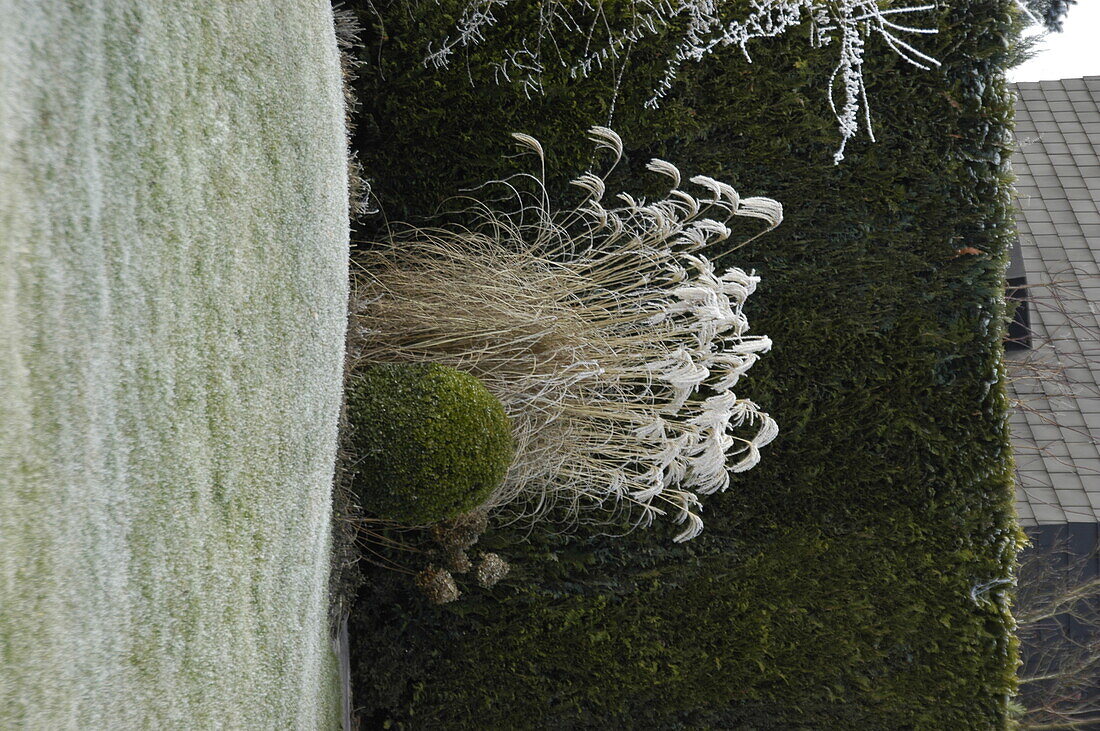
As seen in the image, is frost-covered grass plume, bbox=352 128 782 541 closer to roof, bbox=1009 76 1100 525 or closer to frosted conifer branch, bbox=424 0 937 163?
frosted conifer branch, bbox=424 0 937 163

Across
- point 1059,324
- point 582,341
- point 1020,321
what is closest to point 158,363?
point 582,341

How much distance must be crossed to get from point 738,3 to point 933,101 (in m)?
1.08

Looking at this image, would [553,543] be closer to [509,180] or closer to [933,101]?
[509,180]

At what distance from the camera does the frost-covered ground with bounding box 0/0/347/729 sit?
1129mm

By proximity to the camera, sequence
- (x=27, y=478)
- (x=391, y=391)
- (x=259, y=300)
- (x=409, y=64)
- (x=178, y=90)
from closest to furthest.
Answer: (x=27, y=478), (x=178, y=90), (x=259, y=300), (x=391, y=391), (x=409, y=64)

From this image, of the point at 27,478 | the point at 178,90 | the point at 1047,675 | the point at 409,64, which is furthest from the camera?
the point at 1047,675

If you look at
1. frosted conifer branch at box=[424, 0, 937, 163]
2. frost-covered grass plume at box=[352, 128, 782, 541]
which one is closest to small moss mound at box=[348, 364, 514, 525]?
frost-covered grass plume at box=[352, 128, 782, 541]

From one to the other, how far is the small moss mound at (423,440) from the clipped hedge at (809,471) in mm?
969

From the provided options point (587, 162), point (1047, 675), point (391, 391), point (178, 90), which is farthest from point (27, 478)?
point (1047, 675)

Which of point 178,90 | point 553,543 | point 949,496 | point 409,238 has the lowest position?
point 553,543

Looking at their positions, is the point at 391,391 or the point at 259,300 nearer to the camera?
the point at 259,300

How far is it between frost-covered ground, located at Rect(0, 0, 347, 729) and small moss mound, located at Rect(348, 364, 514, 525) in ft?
1.38

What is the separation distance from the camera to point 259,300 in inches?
78.4

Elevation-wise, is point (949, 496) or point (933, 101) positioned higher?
point (933, 101)
